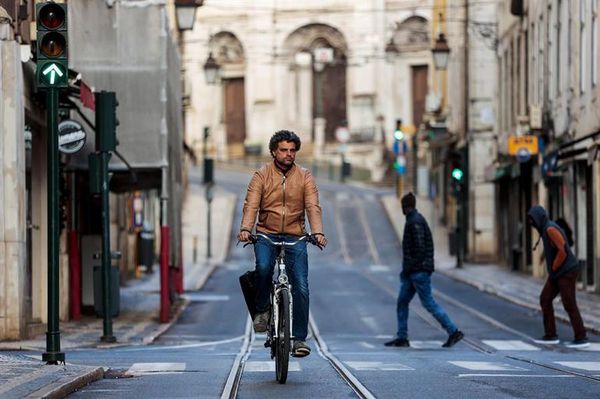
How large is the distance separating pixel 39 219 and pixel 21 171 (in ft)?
13.6

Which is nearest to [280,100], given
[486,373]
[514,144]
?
[514,144]

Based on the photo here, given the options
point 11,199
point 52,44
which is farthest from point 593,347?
point 52,44

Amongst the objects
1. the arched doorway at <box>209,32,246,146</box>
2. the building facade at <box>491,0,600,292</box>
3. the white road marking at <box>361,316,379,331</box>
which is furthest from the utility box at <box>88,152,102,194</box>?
the arched doorway at <box>209,32,246,146</box>

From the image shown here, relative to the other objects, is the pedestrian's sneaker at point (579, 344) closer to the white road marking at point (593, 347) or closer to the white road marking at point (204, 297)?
the white road marking at point (593, 347)

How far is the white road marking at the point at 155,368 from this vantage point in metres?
15.7

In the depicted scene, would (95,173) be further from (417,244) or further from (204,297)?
(204,297)

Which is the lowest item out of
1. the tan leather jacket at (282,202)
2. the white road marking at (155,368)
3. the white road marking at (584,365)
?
the white road marking at (584,365)

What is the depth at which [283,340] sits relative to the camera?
14.0m

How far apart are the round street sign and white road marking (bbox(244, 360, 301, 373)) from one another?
7487 mm

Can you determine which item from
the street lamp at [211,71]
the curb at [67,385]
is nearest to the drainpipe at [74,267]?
the curb at [67,385]

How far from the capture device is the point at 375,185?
85688mm

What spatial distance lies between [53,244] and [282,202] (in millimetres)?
2882

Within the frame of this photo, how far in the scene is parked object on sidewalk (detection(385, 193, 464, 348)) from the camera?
21.7 metres

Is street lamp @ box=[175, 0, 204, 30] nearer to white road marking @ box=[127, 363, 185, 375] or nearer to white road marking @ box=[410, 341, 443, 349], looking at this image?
white road marking @ box=[410, 341, 443, 349]
